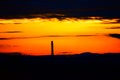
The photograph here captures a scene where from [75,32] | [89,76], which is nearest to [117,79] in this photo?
[89,76]

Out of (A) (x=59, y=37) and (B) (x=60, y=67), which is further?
(A) (x=59, y=37)

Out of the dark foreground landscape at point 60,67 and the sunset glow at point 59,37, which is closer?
the dark foreground landscape at point 60,67

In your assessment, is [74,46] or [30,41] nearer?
[74,46]

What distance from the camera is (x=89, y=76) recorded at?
13.0 meters

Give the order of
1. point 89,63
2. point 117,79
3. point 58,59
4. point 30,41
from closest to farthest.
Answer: point 117,79, point 89,63, point 58,59, point 30,41

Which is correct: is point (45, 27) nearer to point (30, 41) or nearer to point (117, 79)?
point (30, 41)

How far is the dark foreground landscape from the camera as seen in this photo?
13.1m

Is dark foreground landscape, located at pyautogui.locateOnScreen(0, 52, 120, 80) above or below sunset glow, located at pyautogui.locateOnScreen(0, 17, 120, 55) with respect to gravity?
below

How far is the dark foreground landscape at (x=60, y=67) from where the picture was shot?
13109 mm

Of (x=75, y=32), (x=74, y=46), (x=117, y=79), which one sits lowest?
(x=117, y=79)

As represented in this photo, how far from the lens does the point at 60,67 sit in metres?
14.3

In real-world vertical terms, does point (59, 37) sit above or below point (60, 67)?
above

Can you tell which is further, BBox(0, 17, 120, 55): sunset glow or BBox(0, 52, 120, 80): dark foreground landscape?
BBox(0, 17, 120, 55): sunset glow

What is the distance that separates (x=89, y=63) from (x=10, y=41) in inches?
352
